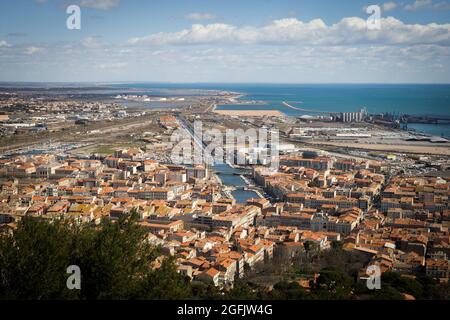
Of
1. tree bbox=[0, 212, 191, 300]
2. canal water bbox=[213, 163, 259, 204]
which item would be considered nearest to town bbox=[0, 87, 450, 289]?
canal water bbox=[213, 163, 259, 204]

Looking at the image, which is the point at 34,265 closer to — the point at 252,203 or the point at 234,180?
the point at 252,203

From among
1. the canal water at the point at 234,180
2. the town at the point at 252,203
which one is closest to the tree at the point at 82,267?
the town at the point at 252,203

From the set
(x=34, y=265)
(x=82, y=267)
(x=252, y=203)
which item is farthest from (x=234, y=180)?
(x=34, y=265)

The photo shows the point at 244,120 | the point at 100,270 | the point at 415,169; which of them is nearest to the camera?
the point at 100,270

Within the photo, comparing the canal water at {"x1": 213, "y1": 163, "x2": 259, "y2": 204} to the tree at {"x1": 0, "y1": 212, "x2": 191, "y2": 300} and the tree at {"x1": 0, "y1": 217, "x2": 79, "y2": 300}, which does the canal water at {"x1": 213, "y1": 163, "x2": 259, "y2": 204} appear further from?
the tree at {"x1": 0, "y1": 217, "x2": 79, "y2": 300}

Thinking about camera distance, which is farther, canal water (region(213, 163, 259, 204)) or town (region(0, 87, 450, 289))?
canal water (region(213, 163, 259, 204))

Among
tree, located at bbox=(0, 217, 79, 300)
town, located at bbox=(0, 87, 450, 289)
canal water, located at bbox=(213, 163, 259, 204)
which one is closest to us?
tree, located at bbox=(0, 217, 79, 300)

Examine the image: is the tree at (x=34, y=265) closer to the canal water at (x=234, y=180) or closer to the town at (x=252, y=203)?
the town at (x=252, y=203)

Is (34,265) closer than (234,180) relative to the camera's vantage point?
Yes

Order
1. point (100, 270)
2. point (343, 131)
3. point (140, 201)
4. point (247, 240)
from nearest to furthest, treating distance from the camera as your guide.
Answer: point (100, 270), point (247, 240), point (140, 201), point (343, 131)
